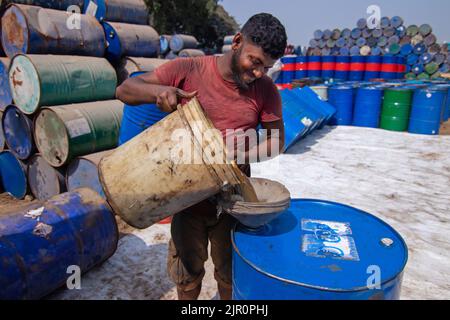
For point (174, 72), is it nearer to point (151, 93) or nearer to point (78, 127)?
point (151, 93)

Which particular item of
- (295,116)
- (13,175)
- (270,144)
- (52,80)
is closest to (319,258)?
(270,144)

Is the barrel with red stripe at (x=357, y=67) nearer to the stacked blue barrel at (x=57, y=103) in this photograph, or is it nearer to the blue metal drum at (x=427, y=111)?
the blue metal drum at (x=427, y=111)

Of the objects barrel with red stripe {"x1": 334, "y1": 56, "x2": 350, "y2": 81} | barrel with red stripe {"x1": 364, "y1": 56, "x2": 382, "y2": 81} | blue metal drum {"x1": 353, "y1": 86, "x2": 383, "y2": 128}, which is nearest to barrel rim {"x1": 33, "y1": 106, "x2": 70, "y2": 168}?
blue metal drum {"x1": 353, "y1": 86, "x2": 383, "y2": 128}

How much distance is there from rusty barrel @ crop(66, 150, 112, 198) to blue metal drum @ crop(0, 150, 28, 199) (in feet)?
3.38

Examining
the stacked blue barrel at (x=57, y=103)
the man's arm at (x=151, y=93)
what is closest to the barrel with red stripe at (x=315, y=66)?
the stacked blue barrel at (x=57, y=103)

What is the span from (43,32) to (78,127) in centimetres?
146

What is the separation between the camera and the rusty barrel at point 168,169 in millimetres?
1347

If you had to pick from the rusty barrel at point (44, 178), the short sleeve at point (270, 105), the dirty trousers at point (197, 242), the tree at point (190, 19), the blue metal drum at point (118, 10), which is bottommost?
the rusty barrel at point (44, 178)

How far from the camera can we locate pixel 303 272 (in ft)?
4.24

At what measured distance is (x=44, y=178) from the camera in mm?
4684

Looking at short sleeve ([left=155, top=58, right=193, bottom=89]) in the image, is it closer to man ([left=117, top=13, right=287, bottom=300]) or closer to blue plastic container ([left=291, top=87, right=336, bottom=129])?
man ([left=117, top=13, right=287, bottom=300])

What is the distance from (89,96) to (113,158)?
3.72 m

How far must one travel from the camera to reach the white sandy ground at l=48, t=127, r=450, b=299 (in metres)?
2.72

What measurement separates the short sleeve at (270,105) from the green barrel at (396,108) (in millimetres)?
6966
